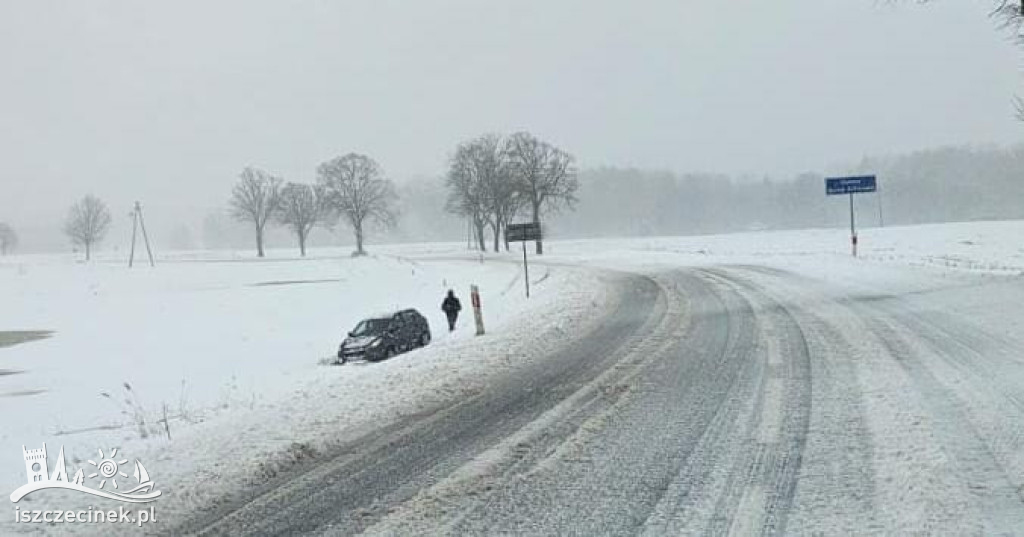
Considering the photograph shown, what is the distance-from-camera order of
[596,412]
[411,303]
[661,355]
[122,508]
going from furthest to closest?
[411,303] < [661,355] < [596,412] < [122,508]

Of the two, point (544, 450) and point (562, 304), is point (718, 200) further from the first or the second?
point (544, 450)

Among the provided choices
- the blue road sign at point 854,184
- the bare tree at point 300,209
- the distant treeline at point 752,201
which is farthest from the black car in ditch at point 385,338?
the distant treeline at point 752,201

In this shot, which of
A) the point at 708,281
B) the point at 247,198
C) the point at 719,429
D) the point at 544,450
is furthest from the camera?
the point at 247,198

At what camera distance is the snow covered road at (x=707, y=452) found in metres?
4.62

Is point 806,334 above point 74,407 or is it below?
above

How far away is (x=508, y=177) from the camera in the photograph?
79.6 m

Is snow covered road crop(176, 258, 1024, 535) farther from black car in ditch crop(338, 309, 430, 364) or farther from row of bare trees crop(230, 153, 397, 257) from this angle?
row of bare trees crop(230, 153, 397, 257)

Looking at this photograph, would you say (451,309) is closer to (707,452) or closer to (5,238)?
(707,452)

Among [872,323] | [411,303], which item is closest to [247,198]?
[411,303]

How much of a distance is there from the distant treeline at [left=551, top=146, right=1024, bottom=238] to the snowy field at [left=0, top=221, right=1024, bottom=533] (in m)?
103

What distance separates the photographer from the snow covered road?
182 inches

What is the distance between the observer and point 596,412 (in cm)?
756

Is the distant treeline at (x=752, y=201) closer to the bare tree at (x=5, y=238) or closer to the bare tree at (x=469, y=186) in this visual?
the bare tree at (x=5, y=238)

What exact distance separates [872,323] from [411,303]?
26.8 metres
